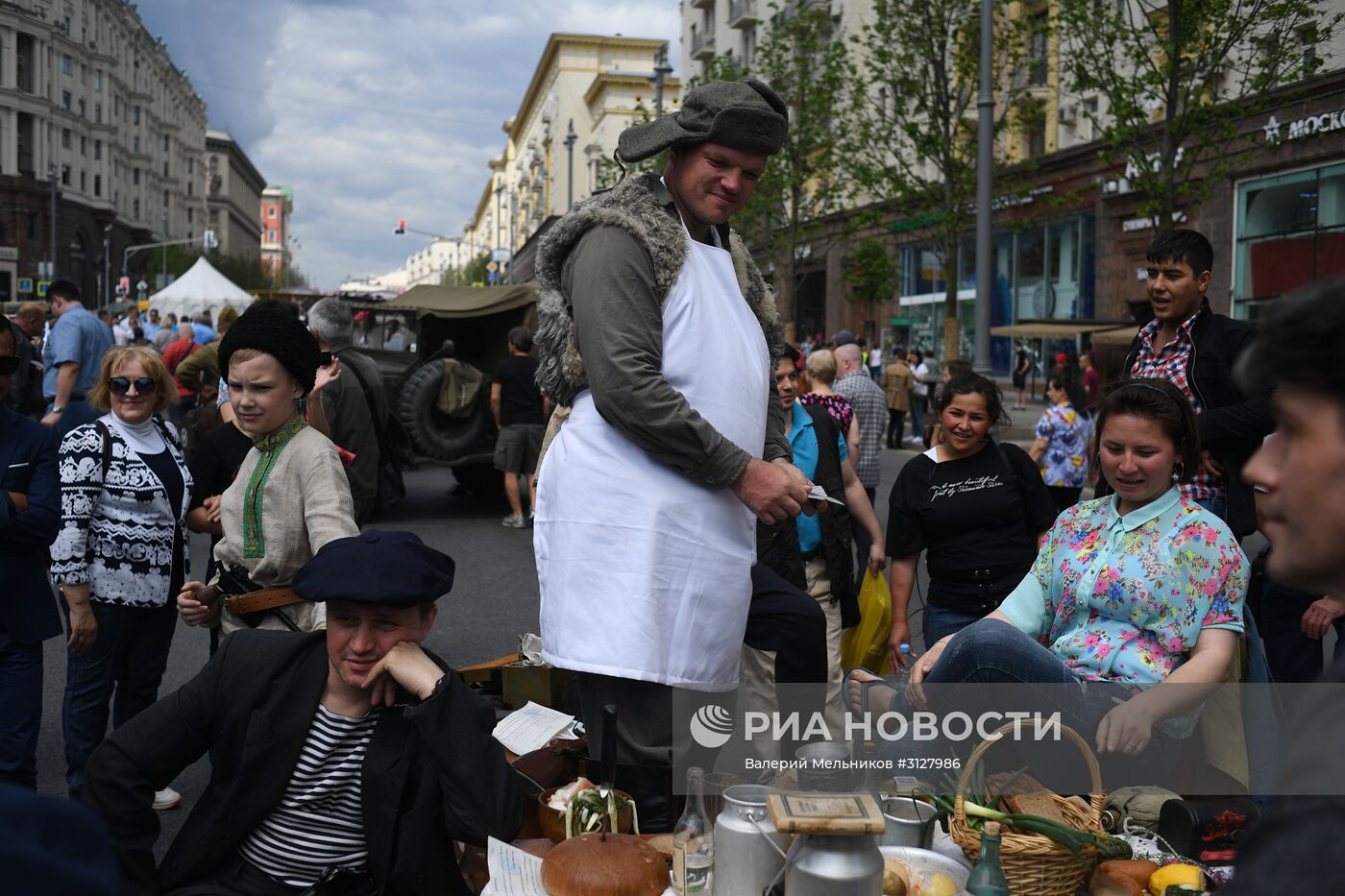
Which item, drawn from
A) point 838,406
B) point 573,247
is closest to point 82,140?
point 838,406

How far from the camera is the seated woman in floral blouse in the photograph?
12.3ft

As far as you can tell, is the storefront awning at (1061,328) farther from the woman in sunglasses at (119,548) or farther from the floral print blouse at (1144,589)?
the woman in sunglasses at (119,548)

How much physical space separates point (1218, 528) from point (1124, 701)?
0.65 meters

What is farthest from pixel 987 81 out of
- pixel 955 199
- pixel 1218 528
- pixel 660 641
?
pixel 660 641

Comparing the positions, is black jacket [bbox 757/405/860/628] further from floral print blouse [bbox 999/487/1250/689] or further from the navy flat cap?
the navy flat cap

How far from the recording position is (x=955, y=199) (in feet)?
73.6

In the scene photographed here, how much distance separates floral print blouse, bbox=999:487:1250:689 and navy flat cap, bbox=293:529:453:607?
2.12 metres

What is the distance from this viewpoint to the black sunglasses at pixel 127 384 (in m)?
4.67

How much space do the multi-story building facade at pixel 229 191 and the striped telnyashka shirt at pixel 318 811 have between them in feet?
449

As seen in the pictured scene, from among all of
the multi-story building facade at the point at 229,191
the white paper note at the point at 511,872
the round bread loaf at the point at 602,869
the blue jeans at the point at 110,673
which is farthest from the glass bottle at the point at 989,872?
the multi-story building facade at the point at 229,191

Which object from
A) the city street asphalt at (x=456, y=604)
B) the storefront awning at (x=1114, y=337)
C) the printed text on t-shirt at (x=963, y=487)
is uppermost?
the storefront awning at (x=1114, y=337)

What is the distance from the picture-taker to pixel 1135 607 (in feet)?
12.7

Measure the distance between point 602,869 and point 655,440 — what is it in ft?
3.21

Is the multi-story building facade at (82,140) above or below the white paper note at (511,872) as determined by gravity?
above
